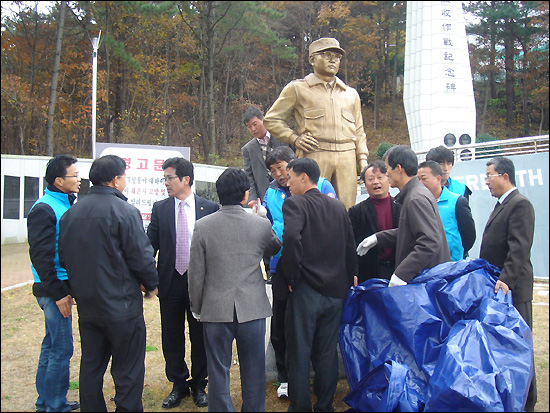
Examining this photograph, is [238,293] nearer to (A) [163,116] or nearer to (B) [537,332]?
(B) [537,332]

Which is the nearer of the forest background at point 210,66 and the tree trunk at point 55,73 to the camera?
the tree trunk at point 55,73

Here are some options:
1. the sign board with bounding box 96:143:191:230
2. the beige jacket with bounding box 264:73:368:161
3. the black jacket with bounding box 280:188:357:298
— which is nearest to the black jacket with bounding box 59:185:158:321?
the black jacket with bounding box 280:188:357:298

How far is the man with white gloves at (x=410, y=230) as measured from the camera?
3127 mm

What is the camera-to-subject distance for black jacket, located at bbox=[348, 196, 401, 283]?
3811mm

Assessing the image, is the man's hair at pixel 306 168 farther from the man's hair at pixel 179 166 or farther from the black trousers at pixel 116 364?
the black trousers at pixel 116 364

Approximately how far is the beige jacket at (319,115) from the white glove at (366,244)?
1.29m

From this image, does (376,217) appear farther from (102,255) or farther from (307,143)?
(102,255)

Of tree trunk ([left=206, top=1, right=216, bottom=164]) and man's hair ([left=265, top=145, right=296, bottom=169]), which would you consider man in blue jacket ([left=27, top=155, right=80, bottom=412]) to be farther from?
tree trunk ([left=206, top=1, right=216, bottom=164])

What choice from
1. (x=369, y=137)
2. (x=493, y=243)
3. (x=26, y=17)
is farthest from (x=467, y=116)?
(x=26, y=17)

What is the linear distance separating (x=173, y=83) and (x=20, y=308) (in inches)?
779

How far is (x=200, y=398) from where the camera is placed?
369 centimetres

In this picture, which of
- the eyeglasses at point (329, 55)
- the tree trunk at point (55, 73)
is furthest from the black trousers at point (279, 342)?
the tree trunk at point (55, 73)

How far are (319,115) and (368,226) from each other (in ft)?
4.27

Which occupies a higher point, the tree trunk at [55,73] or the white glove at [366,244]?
the tree trunk at [55,73]
